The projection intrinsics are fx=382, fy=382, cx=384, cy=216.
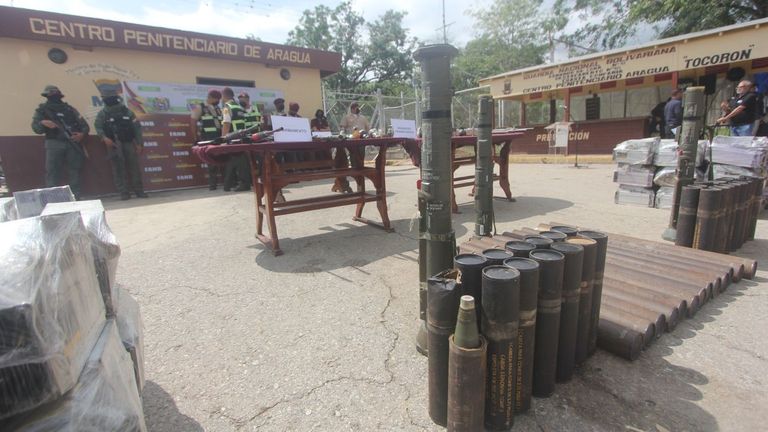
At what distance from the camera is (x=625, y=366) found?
2.09m

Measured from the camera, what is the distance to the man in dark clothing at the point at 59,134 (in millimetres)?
7285

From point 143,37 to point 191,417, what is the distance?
32.4 ft

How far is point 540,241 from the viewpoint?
207 centimetres

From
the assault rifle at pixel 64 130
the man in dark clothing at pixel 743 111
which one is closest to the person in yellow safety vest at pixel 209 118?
the assault rifle at pixel 64 130

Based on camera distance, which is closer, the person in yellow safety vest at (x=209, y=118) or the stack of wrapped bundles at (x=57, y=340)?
the stack of wrapped bundles at (x=57, y=340)

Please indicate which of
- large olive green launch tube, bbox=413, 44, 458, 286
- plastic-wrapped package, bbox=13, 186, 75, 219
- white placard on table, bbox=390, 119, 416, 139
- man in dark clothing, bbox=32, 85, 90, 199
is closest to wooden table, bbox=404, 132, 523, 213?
white placard on table, bbox=390, 119, 416, 139

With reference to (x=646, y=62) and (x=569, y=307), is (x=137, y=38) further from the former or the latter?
(x=646, y=62)

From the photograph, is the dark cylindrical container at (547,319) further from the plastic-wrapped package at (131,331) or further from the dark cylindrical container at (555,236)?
the plastic-wrapped package at (131,331)

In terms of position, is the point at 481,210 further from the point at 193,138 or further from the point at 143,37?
the point at 143,37

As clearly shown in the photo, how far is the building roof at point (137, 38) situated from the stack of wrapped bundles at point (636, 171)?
9025mm

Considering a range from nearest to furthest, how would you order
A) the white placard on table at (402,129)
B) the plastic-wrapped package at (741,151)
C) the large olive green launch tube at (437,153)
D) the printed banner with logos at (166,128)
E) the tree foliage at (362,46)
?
the large olive green launch tube at (437,153) < the plastic-wrapped package at (741,151) < the white placard on table at (402,129) < the printed banner with logos at (166,128) < the tree foliage at (362,46)

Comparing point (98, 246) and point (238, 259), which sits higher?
point (98, 246)

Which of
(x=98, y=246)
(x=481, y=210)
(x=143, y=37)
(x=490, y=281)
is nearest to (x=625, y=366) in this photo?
(x=490, y=281)

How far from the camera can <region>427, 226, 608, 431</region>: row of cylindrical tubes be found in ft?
5.18
